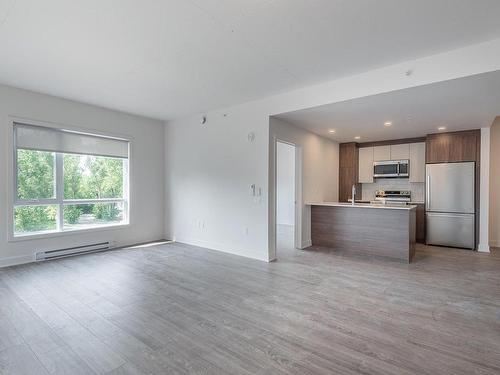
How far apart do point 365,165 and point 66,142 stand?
669 cm

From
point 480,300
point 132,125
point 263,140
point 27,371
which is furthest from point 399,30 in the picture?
point 132,125

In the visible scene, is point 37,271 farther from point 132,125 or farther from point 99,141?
point 132,125

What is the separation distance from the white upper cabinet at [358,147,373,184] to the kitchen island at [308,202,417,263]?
2059 millimetres

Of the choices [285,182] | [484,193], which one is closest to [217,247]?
[285,182]

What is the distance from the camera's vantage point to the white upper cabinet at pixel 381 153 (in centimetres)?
677

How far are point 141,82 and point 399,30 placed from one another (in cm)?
328

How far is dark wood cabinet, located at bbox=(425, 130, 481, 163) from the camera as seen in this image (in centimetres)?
550

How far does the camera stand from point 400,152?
21.7ft

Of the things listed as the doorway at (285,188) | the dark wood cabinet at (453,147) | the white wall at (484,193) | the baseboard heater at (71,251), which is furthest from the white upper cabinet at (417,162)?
the baseboard heater at (71,251)

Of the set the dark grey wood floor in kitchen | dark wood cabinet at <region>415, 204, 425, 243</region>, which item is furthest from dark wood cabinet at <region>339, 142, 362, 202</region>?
the dark grey wood floor in kitchen

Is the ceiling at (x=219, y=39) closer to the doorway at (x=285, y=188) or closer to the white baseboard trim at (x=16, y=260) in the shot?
the white baseboard trim at (x=16, y=260)

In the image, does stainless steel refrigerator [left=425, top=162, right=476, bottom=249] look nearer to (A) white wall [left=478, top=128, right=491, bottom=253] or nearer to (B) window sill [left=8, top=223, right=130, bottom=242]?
(A) white wall [left=478, top=128, right=491, bottom=253]

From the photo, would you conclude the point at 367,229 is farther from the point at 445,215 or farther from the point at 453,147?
the point at 453,147

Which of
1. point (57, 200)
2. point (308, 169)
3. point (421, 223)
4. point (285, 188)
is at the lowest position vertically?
point (421, 223)
